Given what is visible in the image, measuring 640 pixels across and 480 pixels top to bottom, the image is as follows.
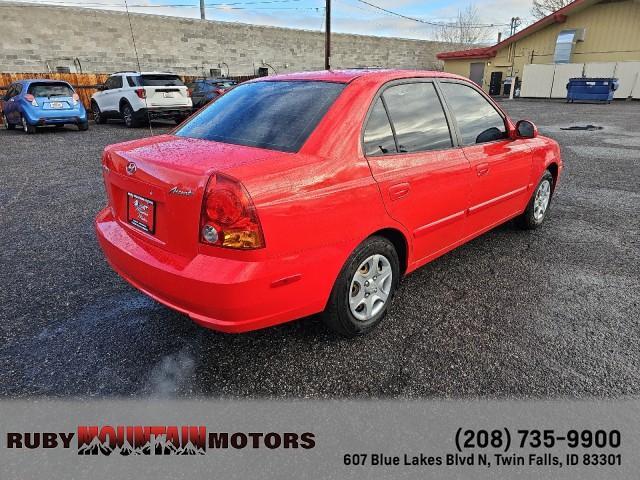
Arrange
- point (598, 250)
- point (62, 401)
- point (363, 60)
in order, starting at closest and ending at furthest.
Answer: point (62, 401) < point (598, 250) < point (363, 60)

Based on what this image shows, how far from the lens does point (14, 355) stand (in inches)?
103

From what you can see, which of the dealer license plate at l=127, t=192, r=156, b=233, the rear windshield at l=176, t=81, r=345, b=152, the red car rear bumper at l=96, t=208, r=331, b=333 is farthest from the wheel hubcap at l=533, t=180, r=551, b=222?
the dealer license plate at l=127, t=192, r=156, b=233

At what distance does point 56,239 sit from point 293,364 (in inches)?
131

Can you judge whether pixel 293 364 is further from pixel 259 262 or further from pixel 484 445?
pixel 484 445

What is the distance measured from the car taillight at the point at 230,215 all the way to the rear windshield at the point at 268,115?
1.59 ft

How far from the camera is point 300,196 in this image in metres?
2.19

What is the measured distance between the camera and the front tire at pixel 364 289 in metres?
2.54

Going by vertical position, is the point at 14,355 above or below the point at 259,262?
below

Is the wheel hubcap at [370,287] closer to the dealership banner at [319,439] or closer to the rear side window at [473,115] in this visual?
the dealership banner at [319,439]

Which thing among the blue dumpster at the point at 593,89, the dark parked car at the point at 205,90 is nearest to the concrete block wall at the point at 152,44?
the dark parked car at the point at 205,90

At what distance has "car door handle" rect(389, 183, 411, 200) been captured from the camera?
8.68 ft

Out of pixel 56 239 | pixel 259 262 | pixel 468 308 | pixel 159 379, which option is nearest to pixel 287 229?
pixel 259 262

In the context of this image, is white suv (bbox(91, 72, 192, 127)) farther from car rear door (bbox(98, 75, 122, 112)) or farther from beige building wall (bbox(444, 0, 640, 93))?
beige building wall (bbox(444, 0, 640, 93))

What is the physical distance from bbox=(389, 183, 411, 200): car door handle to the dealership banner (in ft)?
3.89
